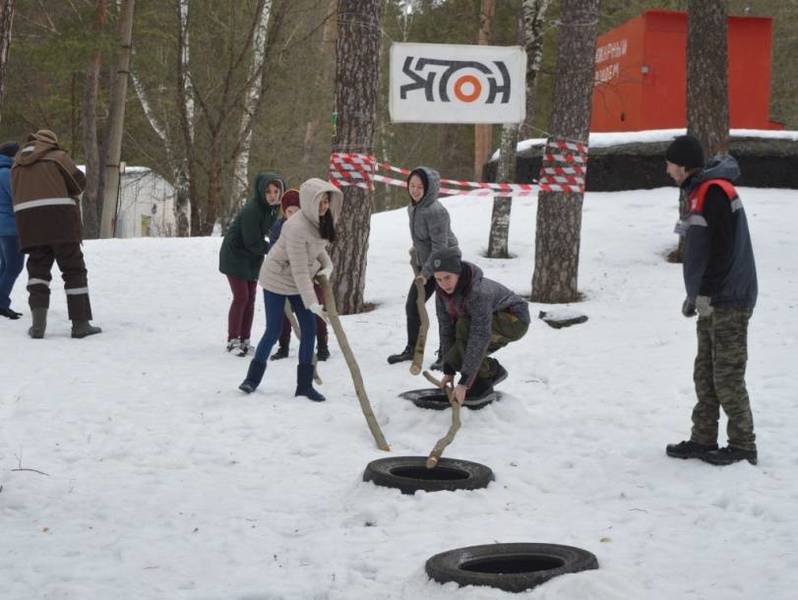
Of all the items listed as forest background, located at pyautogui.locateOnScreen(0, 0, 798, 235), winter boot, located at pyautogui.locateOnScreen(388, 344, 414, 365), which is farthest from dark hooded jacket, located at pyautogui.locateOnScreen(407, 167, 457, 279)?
forest background, located at pyautogui.locateOnScreen(0, 0, 798, 235)

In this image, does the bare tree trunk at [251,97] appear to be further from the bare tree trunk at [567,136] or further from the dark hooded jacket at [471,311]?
the dark hooded jacket at [471,311]

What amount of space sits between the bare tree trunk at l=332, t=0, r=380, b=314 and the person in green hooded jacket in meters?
1.89

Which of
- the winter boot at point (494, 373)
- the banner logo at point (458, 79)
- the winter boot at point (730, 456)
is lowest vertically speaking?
the winter boot at point (730, 456)

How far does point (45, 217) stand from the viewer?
1002 centimetres

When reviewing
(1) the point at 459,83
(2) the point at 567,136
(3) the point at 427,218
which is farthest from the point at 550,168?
(3) the point at 427,218

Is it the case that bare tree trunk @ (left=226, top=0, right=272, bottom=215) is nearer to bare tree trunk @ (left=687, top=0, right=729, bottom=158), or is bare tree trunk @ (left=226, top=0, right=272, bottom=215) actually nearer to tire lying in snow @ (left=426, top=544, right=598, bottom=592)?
bare tree trunk @ (left=687, top=0, right=729, bottom=158)

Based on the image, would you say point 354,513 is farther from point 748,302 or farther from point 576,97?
point 576,97

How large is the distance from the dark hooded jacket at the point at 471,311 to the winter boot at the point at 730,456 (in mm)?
1529

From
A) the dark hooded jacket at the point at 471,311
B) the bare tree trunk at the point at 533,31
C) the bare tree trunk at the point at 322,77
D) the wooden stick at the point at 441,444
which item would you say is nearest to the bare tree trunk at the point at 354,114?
the bare tree trunk at the point at 533,31

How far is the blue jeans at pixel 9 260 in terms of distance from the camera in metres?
10.8

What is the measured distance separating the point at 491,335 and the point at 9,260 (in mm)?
6086

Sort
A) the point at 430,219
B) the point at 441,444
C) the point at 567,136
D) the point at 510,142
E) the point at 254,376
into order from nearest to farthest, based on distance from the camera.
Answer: the point at 441,444 < the point at 254,376 < the point at 430,219 < the point at 567,136 < the point at 510,142

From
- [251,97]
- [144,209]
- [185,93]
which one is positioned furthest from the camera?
[144,209]

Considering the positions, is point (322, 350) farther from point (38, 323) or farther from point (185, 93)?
point (185, 93)
